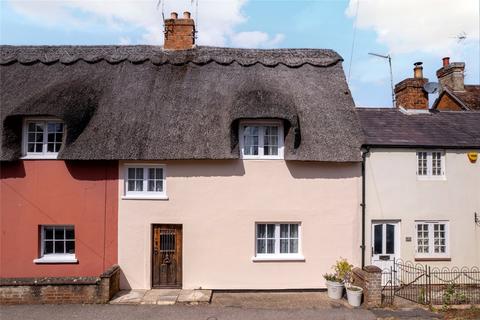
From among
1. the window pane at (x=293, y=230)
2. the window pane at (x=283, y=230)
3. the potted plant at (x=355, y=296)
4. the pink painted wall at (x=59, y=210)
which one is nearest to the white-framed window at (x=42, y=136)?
the pink painted wall at (x=59, y=210)

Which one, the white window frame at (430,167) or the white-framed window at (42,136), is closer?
the white-framed window at (42,136)

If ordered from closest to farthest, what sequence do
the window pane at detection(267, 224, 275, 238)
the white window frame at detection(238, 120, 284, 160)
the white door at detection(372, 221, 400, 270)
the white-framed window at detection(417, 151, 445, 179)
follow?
the white window frame at detection(238, 120, 284, 160) < the window pane at detection(267, 224, 275, 238) < the white door at detection(372, 221, 400, 270) < the white-framed window at detection(417, 151, 445, 179)

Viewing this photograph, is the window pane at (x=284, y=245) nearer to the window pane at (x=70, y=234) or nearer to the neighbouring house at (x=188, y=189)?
the neighbouring house at (x=188, y=189)

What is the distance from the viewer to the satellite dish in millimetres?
12633

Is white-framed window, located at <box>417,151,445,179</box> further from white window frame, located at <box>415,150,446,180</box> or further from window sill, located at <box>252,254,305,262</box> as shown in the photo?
window sill, located at <box>252,254,305,262</box>

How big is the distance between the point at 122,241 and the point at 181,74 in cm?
600

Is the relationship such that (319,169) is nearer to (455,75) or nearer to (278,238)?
(278,238)

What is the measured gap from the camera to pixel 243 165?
1037 cm

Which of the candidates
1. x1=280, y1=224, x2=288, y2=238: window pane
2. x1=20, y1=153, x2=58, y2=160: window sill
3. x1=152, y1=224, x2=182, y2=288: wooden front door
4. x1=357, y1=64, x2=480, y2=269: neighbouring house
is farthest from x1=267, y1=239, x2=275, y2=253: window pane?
x1=20, y1=153, x2=58, y2=160: window sill

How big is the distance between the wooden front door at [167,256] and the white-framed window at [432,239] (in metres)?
7.58

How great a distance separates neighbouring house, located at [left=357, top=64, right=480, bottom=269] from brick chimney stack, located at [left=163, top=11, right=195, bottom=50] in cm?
765

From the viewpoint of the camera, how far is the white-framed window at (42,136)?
10383 millimetres

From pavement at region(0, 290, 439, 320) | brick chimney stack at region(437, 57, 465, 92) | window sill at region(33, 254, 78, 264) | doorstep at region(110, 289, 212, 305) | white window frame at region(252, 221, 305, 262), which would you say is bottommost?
pavement at region(0, 290, 439, 320)

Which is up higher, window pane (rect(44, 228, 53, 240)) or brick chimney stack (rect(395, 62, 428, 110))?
brick chimney stack (rect(395, 62, 428, 110))
